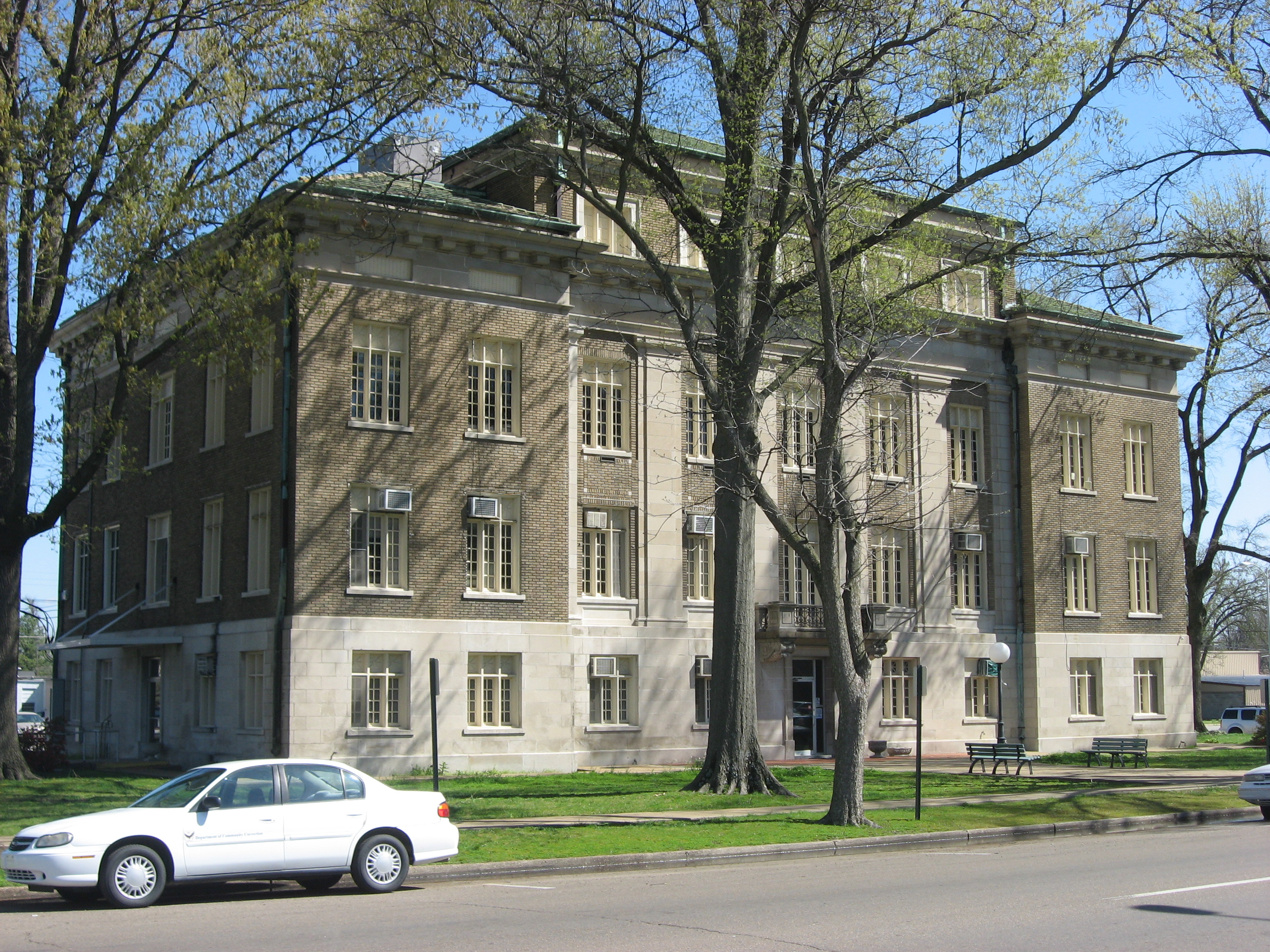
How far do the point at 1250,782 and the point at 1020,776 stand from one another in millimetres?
7572

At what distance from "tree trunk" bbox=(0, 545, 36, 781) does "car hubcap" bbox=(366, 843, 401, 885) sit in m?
14.7

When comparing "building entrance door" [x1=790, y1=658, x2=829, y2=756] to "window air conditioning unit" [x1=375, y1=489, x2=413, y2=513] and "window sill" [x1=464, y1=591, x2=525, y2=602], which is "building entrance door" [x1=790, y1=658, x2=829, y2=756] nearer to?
"window sill" [x1=464, y1=591, x2=525, y2=602]

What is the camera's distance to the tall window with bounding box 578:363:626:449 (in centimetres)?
3269

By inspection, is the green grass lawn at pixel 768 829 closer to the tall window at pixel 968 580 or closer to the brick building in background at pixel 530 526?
the brick building in background at pixel 530 526

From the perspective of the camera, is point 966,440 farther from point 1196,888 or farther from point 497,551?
point 1196,888

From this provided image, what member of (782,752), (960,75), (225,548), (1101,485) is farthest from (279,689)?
(1101,485)

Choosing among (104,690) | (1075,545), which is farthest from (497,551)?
(1075,545)

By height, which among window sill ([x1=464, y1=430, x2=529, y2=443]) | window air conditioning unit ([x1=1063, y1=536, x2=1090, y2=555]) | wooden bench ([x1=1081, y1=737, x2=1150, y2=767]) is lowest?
wooden bench ([x1=1081, y1=737, x2=1150, y2=767])

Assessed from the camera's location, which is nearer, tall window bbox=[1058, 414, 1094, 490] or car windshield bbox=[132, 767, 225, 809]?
car windshield bbox=[132, 767, 225, 809]

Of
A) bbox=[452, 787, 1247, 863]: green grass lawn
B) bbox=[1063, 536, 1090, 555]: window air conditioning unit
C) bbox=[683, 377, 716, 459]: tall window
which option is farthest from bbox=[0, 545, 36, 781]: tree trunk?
bbox=[1063, 536, 1090, 555]: window air conditioning unit

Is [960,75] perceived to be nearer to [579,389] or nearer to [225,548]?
[579,389]

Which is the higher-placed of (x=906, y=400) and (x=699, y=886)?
(x=906, y=400)

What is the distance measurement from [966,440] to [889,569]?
190 inches

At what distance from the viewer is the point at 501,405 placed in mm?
31062
